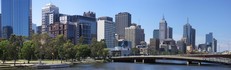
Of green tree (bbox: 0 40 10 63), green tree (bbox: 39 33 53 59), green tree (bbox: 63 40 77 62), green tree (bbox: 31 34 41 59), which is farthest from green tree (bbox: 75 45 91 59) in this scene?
green tree (bbox: 0 40 10 63)

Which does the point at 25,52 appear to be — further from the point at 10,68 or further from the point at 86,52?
the point at 86,52

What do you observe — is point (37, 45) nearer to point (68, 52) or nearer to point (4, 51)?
point (68, 52)

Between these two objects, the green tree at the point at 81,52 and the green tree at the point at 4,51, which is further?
the green tree at the point at 81,52

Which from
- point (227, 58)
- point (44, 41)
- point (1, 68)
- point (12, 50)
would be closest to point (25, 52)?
point (12, 50)

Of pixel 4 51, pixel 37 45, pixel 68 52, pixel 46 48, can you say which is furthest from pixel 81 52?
pixel 4 51

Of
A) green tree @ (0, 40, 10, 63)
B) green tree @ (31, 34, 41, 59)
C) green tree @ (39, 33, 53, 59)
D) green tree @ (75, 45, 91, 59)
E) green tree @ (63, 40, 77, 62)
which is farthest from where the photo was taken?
green tree @ (75, 45, 91, 59)

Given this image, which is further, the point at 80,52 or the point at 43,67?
the point at 80,52

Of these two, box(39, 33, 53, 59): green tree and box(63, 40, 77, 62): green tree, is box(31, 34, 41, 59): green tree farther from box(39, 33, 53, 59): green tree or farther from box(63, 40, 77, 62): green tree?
box(63, 40, 77, 62): green tree

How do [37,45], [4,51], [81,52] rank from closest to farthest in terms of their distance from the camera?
[4,51]
[37,45]
[81,52]

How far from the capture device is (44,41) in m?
187

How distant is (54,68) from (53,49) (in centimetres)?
5954

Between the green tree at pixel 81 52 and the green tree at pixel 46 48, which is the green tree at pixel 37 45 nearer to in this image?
the green tree at pixel 46 48

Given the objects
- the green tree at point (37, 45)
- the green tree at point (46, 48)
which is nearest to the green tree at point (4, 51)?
the green tree at point (37, 45)

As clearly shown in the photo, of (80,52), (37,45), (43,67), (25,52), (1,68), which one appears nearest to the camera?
(1,68)
